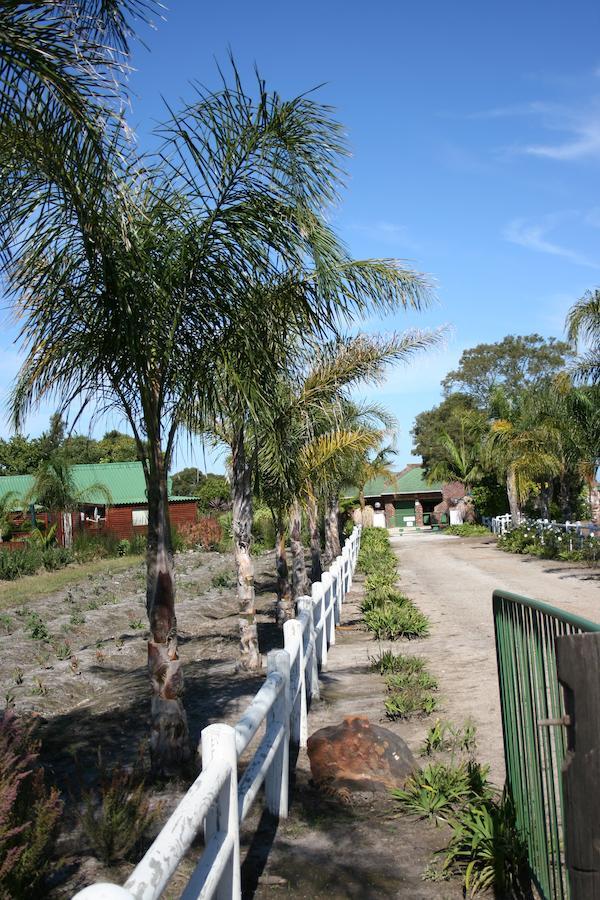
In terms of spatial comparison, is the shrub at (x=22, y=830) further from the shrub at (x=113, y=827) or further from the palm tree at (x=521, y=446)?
the palm tree at (x=521, y=446)

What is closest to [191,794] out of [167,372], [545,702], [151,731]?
[545,702]

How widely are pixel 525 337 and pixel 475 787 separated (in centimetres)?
6616

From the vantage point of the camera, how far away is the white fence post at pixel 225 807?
360cm

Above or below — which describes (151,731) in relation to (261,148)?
below

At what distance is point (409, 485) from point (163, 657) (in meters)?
65.3

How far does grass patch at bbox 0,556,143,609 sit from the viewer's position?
22109mm

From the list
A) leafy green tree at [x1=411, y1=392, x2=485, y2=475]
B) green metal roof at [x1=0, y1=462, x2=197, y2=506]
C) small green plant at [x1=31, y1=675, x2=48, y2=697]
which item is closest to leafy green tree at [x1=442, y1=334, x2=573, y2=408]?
leafy green tree at [x1=411, y1=392, x2=485, y2=475]

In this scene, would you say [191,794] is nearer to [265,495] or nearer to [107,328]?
[107,328]

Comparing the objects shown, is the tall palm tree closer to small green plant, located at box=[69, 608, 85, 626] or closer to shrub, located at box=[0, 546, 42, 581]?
small green plant, located at box=[69, 608, 85, 626]

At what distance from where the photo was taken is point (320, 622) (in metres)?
10.5

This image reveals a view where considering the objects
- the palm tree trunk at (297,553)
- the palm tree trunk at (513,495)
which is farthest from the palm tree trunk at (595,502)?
the palm tree trunk at (297,553)

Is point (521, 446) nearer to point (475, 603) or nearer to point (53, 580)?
point (53, 580)

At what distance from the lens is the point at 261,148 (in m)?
6.68

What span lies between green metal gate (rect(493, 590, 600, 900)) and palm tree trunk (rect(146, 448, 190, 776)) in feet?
8.22
